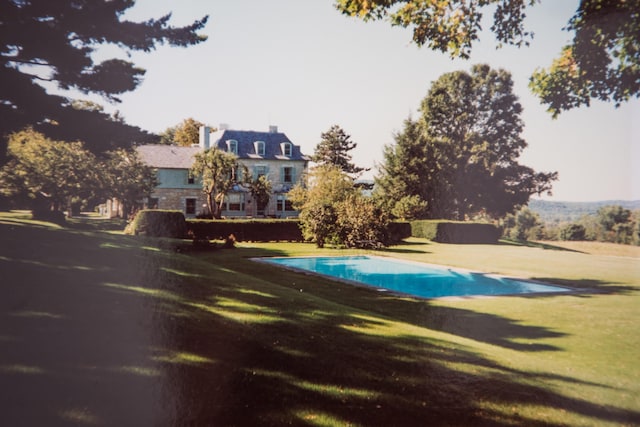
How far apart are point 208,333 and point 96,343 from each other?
89 centimetres

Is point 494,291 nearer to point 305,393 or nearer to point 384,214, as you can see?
point 305,393

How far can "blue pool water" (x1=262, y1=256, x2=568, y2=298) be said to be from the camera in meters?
8.83

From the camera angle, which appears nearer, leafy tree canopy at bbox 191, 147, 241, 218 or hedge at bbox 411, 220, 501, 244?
hedge at bbox 411, 220, 501, 244

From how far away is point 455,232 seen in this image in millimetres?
18062

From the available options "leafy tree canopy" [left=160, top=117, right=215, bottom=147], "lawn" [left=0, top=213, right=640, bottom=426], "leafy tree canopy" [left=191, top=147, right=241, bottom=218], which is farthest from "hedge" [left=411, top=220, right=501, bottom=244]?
"lawn" [left=0, top=213, right=640, bottom=426]

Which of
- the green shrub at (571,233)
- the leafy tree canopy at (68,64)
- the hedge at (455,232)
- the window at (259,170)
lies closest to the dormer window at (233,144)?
the window at (259,170)

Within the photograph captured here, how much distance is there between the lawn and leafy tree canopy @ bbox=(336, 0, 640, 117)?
3.65 meters

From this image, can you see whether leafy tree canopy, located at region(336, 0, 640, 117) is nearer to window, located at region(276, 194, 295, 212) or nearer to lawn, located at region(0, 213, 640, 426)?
lawn, located at region(0, 213, 640, 426)

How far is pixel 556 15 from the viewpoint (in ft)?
19.6

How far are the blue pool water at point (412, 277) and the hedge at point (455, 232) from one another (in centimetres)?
489

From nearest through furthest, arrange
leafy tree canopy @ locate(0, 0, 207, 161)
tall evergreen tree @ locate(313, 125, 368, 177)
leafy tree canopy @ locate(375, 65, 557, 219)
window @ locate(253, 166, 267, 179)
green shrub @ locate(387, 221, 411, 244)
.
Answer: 1. leafy tree canopy @ locate(0, 0, 207, 161)
2. leafy tree canopy @ locate(375, 65, 557, 219)
3. tall evergreen tree @ locate(313, 125, 368, 177)
4. window @ locate(253, 166, 267, 179)
5. green shrub @ locate(387, 221, 411, 244)

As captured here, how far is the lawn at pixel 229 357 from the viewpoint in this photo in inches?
105

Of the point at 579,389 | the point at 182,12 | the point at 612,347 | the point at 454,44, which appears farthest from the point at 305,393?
the point at 454,44

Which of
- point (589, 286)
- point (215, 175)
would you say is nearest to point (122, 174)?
point (589, 286)
